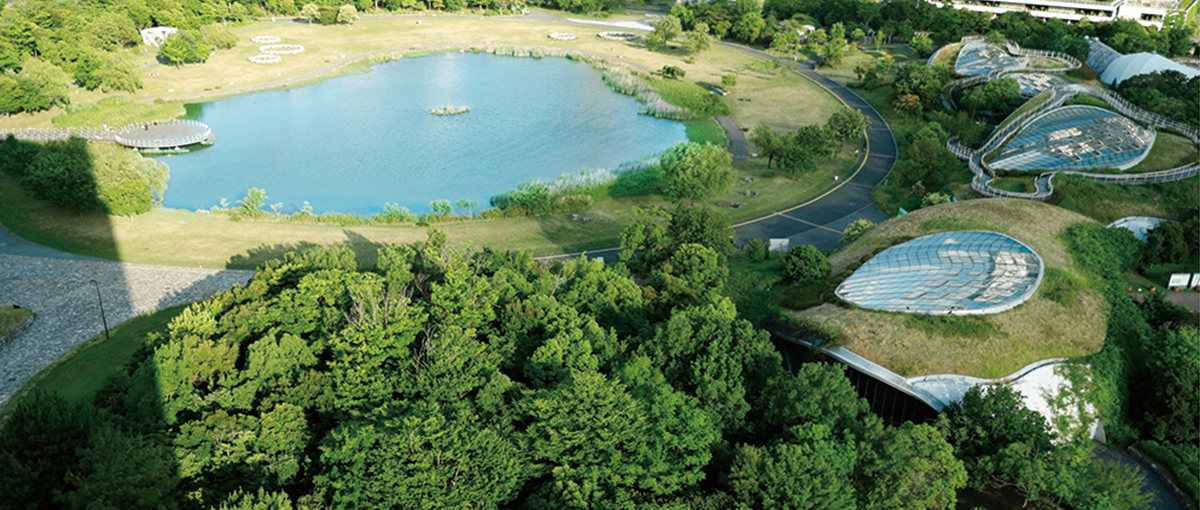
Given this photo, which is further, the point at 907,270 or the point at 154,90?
the point at 154,90

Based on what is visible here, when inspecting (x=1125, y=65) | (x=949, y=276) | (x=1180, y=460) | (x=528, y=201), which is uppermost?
(x=1125, y=65)

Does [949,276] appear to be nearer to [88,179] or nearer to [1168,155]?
[1168,155]

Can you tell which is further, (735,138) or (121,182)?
(735,138)

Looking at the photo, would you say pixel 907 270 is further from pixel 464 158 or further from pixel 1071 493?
pixel 464 158

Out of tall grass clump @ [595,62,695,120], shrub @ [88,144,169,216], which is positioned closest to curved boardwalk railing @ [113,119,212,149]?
shrub @ [88,144,169,216]

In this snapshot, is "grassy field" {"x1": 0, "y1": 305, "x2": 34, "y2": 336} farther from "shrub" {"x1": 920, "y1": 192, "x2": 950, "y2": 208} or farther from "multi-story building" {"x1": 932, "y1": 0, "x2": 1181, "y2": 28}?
"multi-story building" {"x1": 932, "y1": 0, "x2": 1181, "y2": 28}

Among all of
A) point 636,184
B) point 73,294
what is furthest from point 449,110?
point 73,294

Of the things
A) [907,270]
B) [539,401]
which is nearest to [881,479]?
[539,401]
